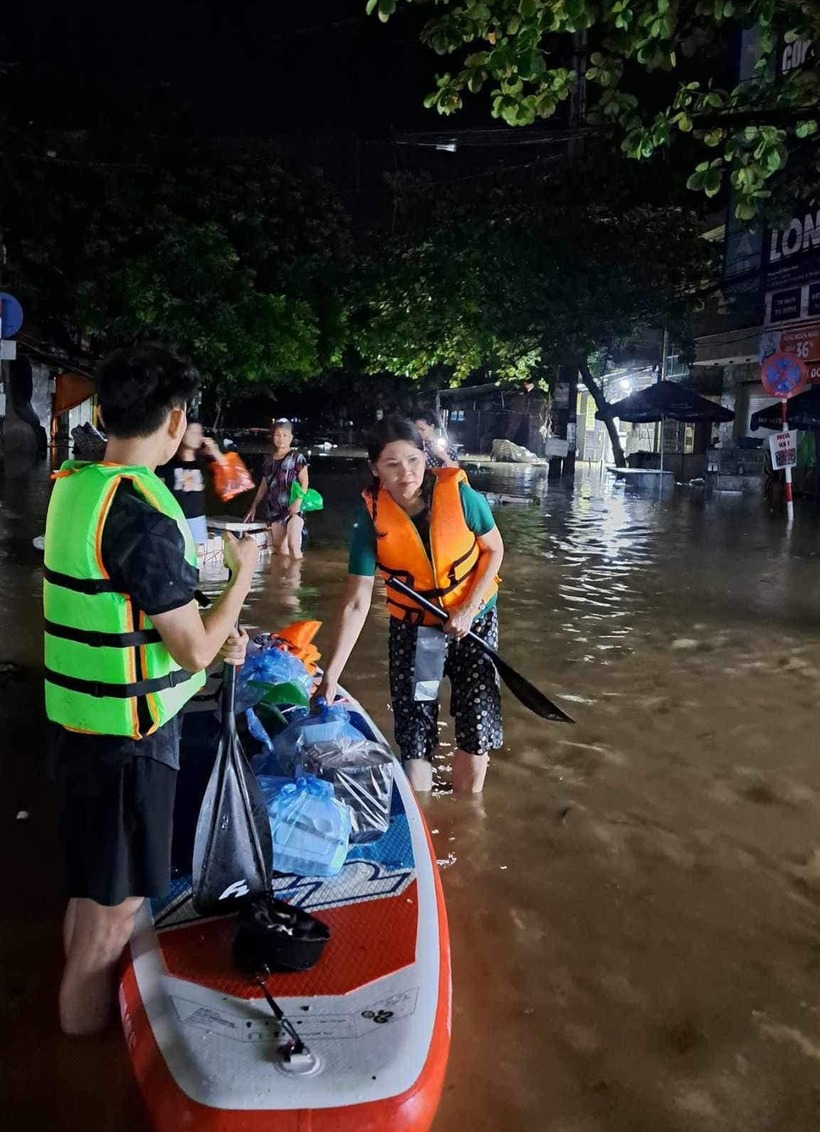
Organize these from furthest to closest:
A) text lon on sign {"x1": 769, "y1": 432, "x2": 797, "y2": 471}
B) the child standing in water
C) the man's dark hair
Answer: text lon on sign {"x1": 769, "y1": 432, "x2": 797, "y2": 471} < the child standing in water < the man's dark hair

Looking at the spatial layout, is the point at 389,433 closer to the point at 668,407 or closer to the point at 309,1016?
the point at 309,1016

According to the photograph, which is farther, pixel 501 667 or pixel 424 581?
pixel 501 667

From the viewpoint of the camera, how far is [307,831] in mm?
3289

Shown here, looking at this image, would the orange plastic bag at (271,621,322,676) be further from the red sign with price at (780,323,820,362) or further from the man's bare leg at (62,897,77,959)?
the red sign with price at (780,323,820,362)

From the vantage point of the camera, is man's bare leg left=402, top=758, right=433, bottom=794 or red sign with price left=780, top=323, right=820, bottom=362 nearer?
man's bare leg left=402, top=758, right=433, bottom=794

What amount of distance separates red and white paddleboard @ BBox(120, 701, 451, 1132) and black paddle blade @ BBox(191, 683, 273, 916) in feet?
0.32

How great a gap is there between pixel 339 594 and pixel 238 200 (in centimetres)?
1929

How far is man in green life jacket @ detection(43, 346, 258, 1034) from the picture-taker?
92.8 inches

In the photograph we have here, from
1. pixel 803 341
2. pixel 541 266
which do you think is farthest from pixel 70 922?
pixel 541 266

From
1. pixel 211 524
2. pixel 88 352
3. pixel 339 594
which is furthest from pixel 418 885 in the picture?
pixel 88 352

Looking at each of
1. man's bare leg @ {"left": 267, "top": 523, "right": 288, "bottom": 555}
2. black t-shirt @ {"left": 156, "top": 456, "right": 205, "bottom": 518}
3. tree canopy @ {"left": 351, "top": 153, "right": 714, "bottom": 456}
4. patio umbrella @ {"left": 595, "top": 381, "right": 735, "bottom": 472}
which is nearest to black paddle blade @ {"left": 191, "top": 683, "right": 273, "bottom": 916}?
black t-shirt @ {"left": 156, "top": 456, "right": 205, "bottom": 518}

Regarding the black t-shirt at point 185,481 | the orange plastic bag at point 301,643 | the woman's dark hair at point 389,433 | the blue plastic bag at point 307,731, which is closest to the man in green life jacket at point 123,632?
the blue plastic bag at point 307,731

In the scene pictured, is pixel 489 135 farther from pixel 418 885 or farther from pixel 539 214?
pixel 418 885

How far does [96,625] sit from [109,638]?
0.05 m
